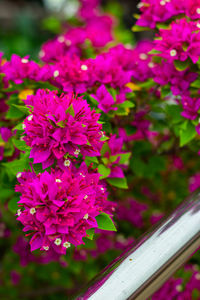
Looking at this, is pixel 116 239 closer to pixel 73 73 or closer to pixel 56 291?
pixel 56 291

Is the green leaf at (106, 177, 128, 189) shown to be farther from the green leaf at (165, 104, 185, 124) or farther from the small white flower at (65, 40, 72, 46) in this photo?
the small white flower at (65, 40, 72, 46)

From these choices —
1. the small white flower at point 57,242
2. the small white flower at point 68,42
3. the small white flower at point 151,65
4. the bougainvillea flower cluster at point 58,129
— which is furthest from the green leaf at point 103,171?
the small white flower at point 68,42

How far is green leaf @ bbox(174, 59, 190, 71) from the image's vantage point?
1.13 meters

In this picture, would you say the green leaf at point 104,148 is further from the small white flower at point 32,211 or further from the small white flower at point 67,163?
the small white flower at point 32,211

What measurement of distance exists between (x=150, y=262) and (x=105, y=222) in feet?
0.51

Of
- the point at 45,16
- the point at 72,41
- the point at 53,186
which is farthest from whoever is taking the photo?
the point at 45,16

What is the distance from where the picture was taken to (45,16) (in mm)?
4895

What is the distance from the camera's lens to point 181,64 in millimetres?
1146

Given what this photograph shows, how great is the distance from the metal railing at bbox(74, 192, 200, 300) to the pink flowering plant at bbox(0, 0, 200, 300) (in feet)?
0.31

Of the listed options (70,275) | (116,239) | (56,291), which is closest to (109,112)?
(116,239)

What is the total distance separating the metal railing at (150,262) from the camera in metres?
0.77

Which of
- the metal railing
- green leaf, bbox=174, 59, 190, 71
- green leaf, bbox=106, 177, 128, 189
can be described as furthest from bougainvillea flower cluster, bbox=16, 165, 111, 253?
green leaf, bbox=174, 59, 190, 71

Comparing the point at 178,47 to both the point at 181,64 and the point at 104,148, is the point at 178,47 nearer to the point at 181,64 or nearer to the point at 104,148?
the point at 181,64

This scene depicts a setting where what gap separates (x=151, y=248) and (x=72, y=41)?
1232 millimetres
